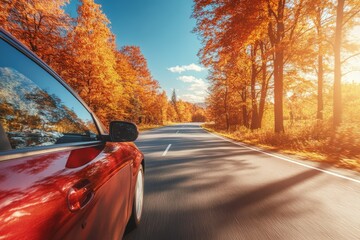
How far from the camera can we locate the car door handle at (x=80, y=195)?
108cm

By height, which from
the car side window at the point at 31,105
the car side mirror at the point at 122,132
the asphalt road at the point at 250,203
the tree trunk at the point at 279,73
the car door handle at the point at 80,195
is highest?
the tree trunk at the point at 279,73

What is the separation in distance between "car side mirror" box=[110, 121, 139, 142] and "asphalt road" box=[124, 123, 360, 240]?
1.17 metres

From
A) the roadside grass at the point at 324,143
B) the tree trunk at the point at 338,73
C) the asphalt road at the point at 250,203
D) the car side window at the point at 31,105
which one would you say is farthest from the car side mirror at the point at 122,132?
the tree trunk at the point at 338,73

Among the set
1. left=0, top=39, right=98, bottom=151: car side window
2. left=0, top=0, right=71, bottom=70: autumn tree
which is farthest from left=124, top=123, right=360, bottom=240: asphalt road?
left=0, top=0, right=71, bottom=70: autumn tree

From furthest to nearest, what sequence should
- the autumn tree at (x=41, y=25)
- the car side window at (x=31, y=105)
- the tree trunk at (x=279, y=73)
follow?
1. the tree trunk at (x=279, y=73)
2. the autumn tree at (x=41, y=25)
3. the car side window at (x=31, y=105)

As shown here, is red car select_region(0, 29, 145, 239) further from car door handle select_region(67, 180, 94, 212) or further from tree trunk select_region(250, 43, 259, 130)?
tree trunk select_region(250, 43, 259, 130)

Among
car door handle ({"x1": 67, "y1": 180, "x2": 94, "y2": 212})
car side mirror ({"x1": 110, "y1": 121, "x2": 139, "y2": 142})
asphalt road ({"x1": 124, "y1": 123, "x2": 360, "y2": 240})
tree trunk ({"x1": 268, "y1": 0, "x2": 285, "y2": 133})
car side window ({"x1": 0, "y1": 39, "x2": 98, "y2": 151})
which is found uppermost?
tree trunk ({"x1": 268, "y1": 0, "x2": 285, "y2": 133})

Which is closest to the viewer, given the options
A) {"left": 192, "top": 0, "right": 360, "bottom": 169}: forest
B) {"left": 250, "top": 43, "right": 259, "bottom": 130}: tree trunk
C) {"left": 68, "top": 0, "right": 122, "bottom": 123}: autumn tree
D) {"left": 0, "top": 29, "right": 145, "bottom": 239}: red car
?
{"left": 0, "top": 29, "right": 145, "bottom": 239}: red car

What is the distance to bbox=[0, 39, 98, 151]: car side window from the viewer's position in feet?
4.42

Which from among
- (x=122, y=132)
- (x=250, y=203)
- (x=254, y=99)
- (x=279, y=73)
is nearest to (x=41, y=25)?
(x=279, y=73)

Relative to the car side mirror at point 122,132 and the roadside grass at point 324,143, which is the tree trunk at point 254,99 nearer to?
the roadside grass at point 324,143

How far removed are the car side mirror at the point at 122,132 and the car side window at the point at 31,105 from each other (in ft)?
0.98

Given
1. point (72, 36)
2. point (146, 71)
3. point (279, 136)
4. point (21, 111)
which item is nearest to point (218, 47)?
point (279, 136)

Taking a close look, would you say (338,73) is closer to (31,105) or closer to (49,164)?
(31,105)
